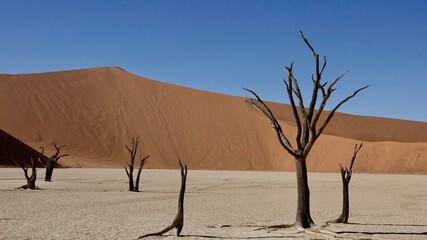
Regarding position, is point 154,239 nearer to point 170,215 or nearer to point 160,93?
point 170,215

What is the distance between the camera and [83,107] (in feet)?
204

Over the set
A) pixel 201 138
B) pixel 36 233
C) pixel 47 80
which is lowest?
pixel 36 233

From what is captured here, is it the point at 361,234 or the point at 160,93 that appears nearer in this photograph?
the point at 361,234

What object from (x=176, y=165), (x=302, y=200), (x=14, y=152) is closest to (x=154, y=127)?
(x=176, y=165)

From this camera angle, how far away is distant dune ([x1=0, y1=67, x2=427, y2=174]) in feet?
171

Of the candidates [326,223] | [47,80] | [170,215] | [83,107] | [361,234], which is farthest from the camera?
[47,80]

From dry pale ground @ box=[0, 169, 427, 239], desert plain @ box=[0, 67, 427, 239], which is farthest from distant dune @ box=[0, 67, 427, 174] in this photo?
dry pale ground @ box=[0, 169, 427, 239]

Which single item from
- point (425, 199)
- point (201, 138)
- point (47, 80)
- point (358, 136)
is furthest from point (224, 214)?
point (358, 136)

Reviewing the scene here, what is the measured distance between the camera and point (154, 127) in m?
62.8

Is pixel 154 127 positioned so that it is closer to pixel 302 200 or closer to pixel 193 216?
pixel 193 216

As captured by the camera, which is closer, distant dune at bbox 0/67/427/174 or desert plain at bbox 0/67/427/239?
desert plain at bbox 0/67/427/239

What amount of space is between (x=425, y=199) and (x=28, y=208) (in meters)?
13.8

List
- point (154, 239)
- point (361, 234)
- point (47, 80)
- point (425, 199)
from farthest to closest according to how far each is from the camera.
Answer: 1. point (47, 80)
2. point (425, 199)
3. point (361, 234)
4. point (154, 239)

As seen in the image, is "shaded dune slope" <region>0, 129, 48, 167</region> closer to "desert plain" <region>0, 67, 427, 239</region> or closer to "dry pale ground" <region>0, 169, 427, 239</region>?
"desert plain" <region>0, 67, 427, 239</region>
